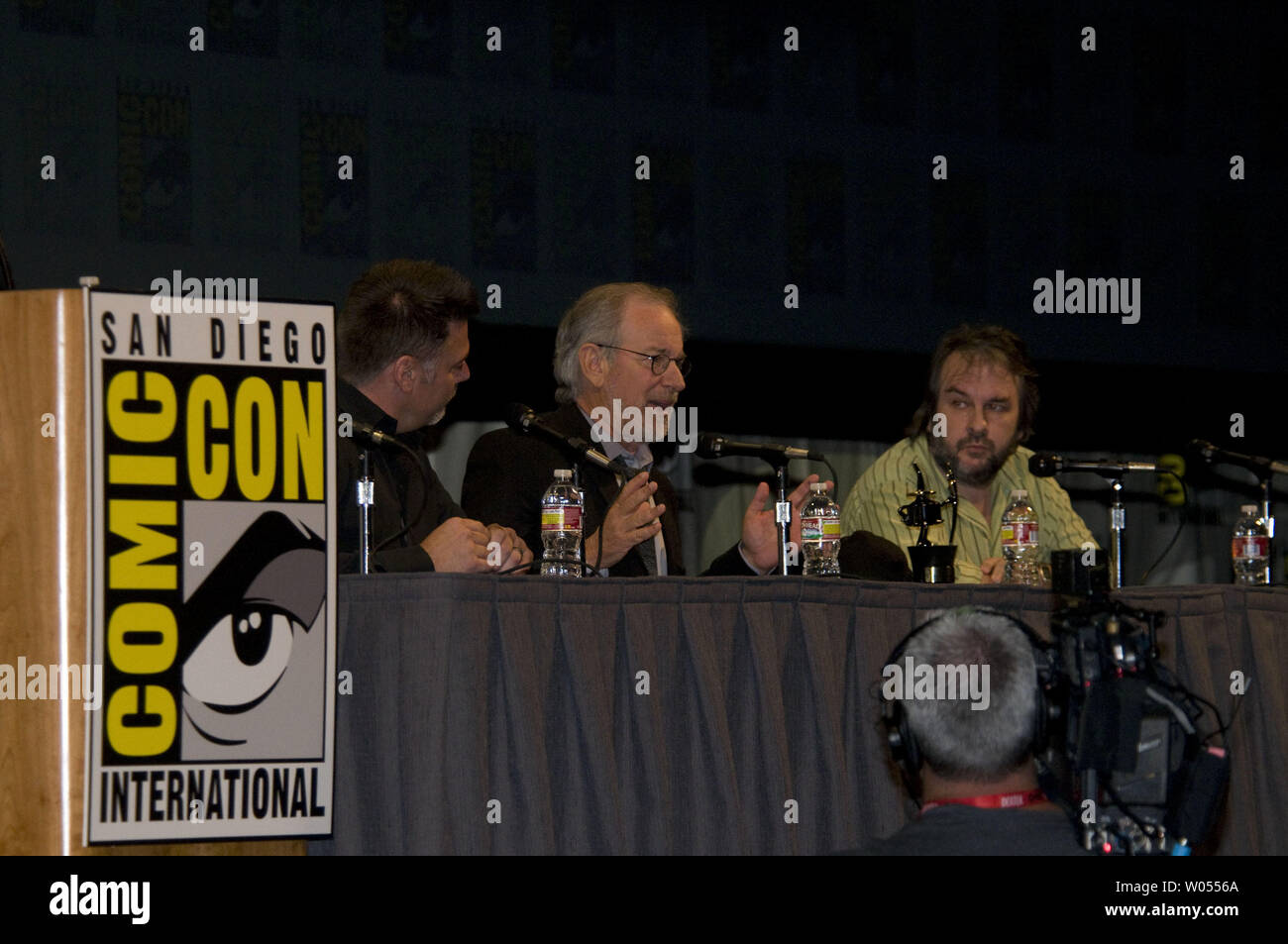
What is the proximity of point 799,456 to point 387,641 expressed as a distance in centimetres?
108

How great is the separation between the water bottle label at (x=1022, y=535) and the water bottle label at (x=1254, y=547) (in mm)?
556

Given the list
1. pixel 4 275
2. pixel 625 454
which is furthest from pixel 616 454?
pixel 4 275

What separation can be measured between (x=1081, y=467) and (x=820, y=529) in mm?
612

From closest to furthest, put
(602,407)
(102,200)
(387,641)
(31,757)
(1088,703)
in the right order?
(1088,703)
(31,757)
(387,641)
(602,407)
(102,200)

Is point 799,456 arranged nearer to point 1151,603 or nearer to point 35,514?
point 1151,603

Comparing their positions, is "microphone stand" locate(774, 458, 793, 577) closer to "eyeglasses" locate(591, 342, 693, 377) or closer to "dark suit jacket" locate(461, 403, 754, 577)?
"dark suit jacket" locate(461, 403, 754, 577)

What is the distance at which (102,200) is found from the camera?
4613mm

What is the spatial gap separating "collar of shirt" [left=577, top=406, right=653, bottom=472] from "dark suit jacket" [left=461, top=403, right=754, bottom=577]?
0.51 feet

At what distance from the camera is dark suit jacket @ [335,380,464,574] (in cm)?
321

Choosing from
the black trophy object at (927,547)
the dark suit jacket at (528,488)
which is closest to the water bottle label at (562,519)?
the dark suit jacket at (528,488)

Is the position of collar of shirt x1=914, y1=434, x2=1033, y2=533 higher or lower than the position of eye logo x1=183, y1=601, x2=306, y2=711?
higher

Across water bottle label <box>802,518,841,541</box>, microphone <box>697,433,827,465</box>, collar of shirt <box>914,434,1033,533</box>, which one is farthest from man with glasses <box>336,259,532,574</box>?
collar of shirt <box>914,434,1033,533</box>
